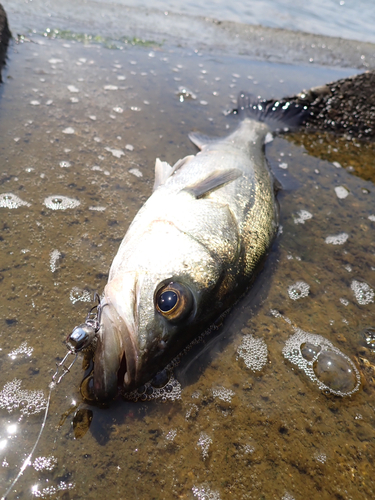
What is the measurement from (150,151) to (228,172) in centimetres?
136

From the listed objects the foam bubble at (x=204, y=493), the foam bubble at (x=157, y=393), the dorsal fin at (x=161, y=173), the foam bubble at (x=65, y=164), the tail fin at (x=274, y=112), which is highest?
the tail fin at (x=274, y=112)

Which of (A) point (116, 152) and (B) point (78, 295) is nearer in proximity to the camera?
(B) point (78, 295)

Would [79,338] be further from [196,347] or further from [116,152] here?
[116,152]

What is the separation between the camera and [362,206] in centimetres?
411

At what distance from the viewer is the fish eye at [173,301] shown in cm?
198

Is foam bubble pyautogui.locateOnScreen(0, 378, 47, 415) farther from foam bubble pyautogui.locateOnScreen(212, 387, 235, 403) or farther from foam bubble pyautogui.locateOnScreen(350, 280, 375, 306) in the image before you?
foam bubble pyautogui.locateOnScreen(350, 280, 375, 306)

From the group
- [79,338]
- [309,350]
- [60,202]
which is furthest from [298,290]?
[60,202]

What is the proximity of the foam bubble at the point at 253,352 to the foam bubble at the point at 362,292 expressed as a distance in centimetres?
118

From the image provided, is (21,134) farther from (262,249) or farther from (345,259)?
(345,259)

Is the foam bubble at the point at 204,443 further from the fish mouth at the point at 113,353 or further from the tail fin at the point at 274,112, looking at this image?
the tail fin at the point at 274,112

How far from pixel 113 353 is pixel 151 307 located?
0.33m

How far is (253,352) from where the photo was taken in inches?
98.7

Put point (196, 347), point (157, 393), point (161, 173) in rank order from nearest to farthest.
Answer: point (157, 393)
point (196, 347)
point (161, 173)

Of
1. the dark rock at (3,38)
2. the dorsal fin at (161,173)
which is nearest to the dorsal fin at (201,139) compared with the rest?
the dorsal fin at (161,173)
